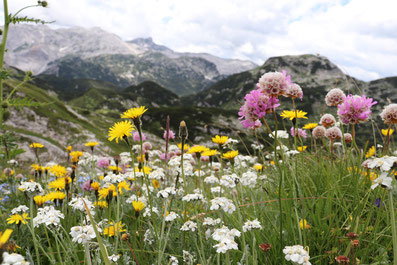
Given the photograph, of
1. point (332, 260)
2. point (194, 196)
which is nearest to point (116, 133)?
point (194, 196)

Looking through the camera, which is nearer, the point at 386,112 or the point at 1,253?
the point at 1,253

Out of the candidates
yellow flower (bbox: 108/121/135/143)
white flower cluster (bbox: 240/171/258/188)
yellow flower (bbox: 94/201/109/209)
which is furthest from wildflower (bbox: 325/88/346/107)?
yellow flower (bbox: 94/201/109/209)

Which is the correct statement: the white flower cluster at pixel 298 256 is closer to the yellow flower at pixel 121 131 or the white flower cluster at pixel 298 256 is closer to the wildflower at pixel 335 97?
the yellow flower at pixel 121 131

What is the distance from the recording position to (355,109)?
115 inches

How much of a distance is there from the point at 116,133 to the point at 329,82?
22501 centimetres

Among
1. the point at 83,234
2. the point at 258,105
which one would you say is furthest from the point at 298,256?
the point at 83,234

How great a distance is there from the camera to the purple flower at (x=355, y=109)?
9.46ft

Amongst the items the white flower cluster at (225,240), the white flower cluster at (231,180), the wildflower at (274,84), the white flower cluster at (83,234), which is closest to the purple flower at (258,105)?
the wildflower at (274,84)

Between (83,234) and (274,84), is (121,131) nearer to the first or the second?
(83,234)

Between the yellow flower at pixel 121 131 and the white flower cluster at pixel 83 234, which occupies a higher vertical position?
the yellow flower at pixel 121 131

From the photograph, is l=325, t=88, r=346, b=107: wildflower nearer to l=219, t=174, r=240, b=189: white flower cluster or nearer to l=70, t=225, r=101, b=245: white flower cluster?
l=219, t=174, r=240, b=189: white flower cluster

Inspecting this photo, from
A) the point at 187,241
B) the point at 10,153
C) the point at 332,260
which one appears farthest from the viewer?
the point at 10,153

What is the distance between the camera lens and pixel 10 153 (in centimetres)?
453

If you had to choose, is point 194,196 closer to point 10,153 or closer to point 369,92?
point 10,153
